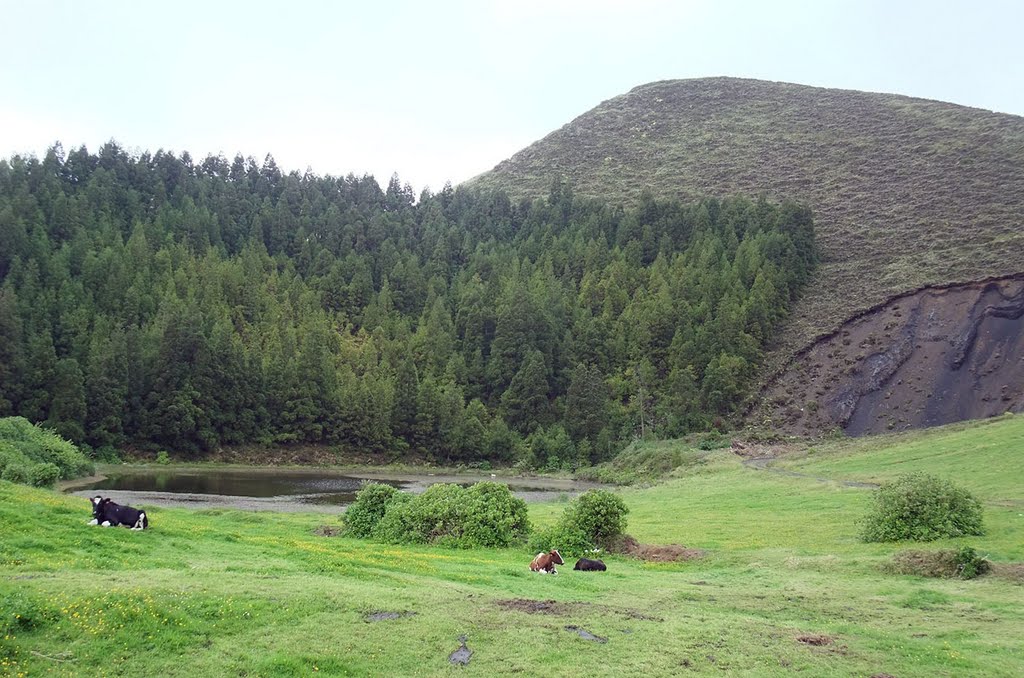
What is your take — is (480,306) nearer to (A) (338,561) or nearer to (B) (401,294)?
(B) (401,294)

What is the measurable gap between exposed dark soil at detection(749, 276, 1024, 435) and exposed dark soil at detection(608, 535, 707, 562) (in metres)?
74.1

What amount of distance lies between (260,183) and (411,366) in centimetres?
8640

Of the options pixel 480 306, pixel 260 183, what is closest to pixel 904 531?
pixel 480 306

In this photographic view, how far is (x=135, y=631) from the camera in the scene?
12.9 m

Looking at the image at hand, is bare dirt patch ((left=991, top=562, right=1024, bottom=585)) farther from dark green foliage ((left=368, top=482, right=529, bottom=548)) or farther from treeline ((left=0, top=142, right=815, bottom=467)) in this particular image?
treeline ((left=0, top=142, right=815, bottom=467))

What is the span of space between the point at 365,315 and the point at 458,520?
4178 inches

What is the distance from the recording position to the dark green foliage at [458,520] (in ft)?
109

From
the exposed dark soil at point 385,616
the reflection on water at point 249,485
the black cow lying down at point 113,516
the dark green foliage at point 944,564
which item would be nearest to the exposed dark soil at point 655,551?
the dark green foliage at point 944,564

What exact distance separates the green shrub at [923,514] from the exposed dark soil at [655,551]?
7.49 metres

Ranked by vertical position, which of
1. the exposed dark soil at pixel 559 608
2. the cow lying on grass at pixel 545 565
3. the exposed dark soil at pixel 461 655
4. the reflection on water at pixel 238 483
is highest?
the exposed dark soil at pixel 461 655

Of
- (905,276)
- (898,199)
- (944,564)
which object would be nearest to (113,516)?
(944,564)

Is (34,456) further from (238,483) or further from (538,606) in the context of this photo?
(538,606)

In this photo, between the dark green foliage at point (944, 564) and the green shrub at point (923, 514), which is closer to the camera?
the dark green foliage at point (944, 564)

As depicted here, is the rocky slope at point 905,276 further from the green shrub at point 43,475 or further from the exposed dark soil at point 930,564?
the green shrub at point 43,475
